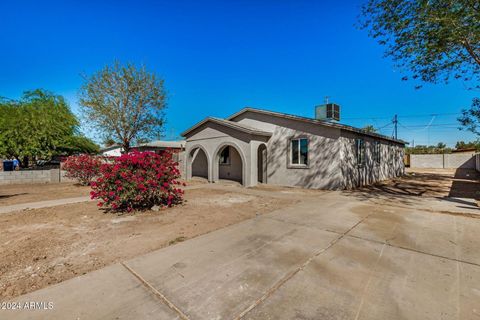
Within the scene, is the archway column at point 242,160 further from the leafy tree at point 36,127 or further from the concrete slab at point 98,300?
the leafy tree at point 36,127

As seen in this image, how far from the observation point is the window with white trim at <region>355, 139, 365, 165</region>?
40.7ft

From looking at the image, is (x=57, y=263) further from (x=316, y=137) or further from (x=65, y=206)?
(x=316, y=137)

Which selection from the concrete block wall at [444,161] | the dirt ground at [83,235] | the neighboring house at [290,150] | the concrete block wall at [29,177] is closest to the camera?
the dirt ground at [83,235]

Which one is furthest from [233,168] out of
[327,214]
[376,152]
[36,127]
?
[36,127]

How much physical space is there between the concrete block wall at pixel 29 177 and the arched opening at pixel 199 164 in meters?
9.01

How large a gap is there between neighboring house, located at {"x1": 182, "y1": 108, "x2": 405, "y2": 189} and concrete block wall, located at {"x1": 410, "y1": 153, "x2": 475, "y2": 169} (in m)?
21.0

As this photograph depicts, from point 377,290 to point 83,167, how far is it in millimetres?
14704

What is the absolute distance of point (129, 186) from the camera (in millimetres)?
6461

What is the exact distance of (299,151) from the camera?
477 inches

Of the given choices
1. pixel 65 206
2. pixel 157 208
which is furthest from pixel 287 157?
pixel 65 206

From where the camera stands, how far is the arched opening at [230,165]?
15.5 meters

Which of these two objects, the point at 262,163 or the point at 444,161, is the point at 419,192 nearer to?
the point at 262,163

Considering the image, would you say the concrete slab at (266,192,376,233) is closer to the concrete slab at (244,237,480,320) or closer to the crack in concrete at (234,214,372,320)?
the crack in concrete at (234,214,372,320)

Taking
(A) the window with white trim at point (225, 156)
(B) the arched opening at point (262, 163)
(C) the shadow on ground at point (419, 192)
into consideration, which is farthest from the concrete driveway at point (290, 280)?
(A) the window with white trim at point (225, 156)
